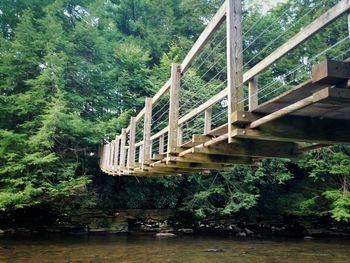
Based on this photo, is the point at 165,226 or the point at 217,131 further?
the point at 165,226

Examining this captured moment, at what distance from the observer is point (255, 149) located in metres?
3.33

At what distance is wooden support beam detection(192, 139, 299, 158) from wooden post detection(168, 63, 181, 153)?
1.66 ft

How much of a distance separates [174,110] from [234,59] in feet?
5.02

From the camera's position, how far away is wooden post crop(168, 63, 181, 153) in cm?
401

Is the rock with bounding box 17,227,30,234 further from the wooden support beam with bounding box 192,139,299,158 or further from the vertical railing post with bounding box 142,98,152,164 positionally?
the wooden support beam with bounding box 192,139,299,158

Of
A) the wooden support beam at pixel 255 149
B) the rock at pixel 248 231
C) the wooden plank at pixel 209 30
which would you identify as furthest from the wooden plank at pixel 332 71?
the rock at pixel 248 231

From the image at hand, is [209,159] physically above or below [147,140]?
below

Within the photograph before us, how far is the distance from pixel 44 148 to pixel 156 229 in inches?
175

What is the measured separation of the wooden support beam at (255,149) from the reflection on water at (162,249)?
4.57m

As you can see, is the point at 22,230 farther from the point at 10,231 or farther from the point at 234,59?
the point at 234,59

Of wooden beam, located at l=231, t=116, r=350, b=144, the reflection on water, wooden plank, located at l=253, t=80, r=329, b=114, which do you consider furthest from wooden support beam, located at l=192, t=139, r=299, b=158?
the reflection on water

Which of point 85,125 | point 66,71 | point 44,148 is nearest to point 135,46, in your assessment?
point 66,71

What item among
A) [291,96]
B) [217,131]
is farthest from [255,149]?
[291,96]

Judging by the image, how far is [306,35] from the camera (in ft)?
6.12
